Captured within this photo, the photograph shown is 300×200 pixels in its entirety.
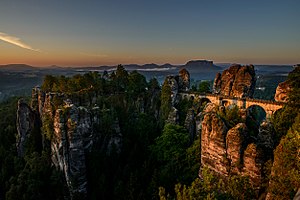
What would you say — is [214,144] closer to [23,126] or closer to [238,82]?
[238,82]

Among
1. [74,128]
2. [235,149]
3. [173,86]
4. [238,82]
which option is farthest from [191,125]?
[235,149]

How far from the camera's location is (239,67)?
58844 mm

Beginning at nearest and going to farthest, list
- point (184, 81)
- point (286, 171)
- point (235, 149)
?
1. point (286, 171)
2. point (235, 149)
3. point (184, 81)

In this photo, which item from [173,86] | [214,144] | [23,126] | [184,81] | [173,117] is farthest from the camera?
[184,81]

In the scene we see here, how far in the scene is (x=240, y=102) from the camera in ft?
181

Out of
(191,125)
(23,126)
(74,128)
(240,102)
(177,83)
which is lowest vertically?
(23,126)

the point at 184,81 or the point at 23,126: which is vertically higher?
the point at 184,81

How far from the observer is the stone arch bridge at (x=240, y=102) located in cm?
4897

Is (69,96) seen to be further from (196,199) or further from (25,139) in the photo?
(196,199)

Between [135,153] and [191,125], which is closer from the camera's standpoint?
[135,153]

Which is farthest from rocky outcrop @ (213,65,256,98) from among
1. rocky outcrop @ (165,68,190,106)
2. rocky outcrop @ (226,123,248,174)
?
rocky outcrop @ (226,123,248,174)

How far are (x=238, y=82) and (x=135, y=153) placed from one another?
3030cm

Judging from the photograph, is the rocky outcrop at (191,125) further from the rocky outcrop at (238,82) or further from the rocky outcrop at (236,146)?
the rocky outcrop at (236,146)

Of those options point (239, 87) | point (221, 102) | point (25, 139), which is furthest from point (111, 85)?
point (239, 87)
